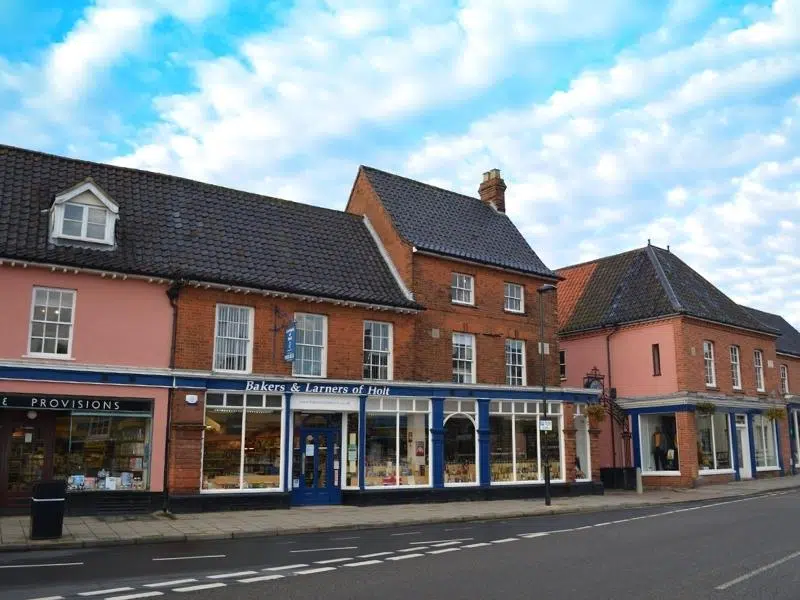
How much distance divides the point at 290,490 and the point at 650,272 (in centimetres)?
2193

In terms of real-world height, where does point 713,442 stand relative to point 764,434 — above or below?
below

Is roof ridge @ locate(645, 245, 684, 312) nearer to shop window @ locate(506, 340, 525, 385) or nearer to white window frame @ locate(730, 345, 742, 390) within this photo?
white window frame @ locate(730, 345, 742, 390)

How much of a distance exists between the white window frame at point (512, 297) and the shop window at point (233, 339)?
1090 centimetres

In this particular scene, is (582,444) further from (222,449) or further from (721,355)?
(222,449)

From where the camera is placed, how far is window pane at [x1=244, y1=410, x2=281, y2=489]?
21.6 metres

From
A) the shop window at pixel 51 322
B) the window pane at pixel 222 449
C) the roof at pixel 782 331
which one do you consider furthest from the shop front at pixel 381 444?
the roof at pixel 782 331

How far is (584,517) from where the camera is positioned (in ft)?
67.2

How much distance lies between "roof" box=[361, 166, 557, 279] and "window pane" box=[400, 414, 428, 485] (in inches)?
244

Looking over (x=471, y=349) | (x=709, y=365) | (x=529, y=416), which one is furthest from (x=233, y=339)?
(x=709, y=365)

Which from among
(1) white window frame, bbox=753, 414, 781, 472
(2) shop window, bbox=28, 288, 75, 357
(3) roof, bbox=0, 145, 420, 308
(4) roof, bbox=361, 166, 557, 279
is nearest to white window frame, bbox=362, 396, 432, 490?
(3) roof, bbox=0, 145, 420, 308

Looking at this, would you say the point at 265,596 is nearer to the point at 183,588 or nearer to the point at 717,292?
the point at 183,588

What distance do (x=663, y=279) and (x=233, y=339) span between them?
21813mm

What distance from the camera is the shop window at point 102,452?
19.4 m

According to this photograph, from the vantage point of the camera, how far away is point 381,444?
24.0 meters
